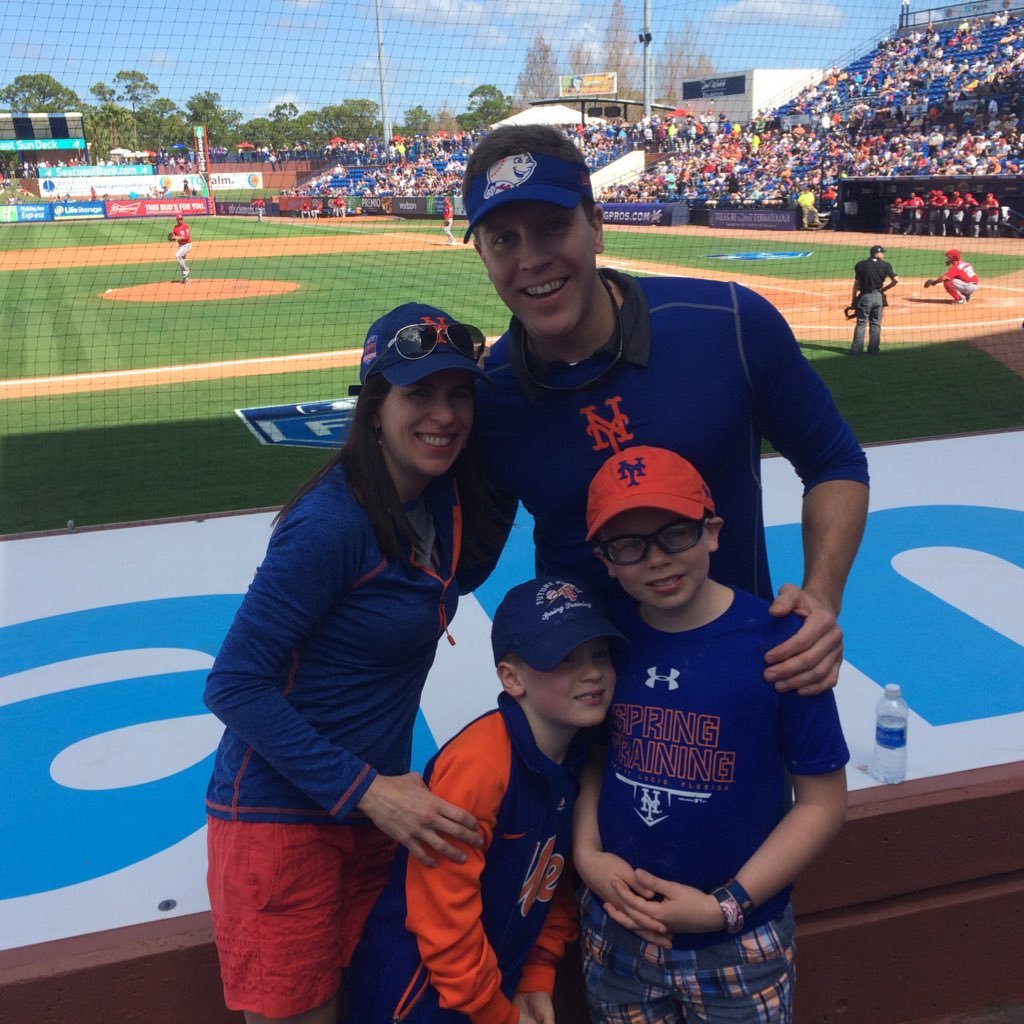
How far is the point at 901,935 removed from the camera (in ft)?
9.92

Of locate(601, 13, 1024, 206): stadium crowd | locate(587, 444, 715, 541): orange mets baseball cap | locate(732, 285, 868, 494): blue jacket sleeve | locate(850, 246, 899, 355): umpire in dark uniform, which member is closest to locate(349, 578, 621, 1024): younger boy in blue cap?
locate(587, 444, 715, 541): orange mets baseball cap

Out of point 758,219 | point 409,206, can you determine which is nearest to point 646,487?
point 758,219

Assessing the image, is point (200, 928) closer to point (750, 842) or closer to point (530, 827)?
point (530, 827)

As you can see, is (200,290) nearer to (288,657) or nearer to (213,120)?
(288,657)

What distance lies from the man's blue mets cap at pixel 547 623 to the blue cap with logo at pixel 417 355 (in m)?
0.49

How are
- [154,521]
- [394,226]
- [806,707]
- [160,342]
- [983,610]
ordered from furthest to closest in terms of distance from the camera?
1. [394,226]
2. [160,342]
3. [154,521]
4. [983,610]
5. [806,707]

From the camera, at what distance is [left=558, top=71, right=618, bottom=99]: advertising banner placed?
208ft

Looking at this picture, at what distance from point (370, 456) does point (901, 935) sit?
2.29 metres

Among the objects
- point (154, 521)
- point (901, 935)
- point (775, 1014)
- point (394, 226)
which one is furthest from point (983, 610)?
point (394, 226)

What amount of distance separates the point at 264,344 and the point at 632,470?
1313cm

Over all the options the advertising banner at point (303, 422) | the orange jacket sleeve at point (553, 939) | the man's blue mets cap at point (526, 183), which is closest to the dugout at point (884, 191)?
the advertising banner at point (303, 422)

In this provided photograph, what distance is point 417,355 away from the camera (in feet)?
6.73

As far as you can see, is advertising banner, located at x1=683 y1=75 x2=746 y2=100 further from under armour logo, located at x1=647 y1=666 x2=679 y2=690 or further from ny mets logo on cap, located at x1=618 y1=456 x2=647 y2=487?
under armour logo, located at x1=647 y1=666 x2=679 y2=690

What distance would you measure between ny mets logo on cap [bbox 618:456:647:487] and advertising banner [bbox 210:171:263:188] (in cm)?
5346
